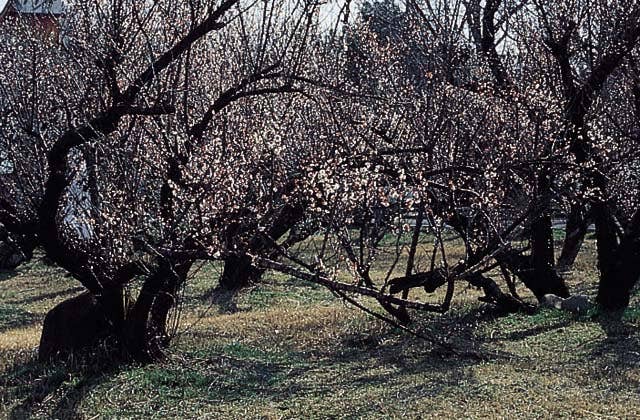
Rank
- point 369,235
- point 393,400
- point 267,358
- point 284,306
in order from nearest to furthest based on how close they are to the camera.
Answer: point 393,400
point 267,358
point 369,235
point 284,306

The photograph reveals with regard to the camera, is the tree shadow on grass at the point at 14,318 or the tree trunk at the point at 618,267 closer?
the tree trunk at the point at 618,267

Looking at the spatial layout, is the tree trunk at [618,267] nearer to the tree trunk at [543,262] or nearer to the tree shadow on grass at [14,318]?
the tree trunk at [543,262]

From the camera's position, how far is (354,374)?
6816mm

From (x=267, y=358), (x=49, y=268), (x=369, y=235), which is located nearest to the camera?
(x=267, y=358)

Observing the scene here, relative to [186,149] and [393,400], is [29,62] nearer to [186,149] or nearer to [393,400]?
[186,149]

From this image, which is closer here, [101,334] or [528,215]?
[101,334]

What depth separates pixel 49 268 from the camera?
18.6 m

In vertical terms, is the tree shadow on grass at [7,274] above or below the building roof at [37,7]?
below

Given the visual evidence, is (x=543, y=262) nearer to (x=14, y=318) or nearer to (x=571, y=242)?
(x=571, y=242)

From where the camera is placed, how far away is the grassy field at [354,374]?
574 cm

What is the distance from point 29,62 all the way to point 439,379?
4477mm

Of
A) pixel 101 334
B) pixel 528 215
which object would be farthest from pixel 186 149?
pixel 528 215

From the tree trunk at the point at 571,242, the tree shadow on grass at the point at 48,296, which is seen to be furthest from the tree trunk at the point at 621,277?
the tree shadow on grass at the point at 48,296

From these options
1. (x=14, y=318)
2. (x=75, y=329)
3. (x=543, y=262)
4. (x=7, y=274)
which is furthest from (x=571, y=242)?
(x=7, y=274)
